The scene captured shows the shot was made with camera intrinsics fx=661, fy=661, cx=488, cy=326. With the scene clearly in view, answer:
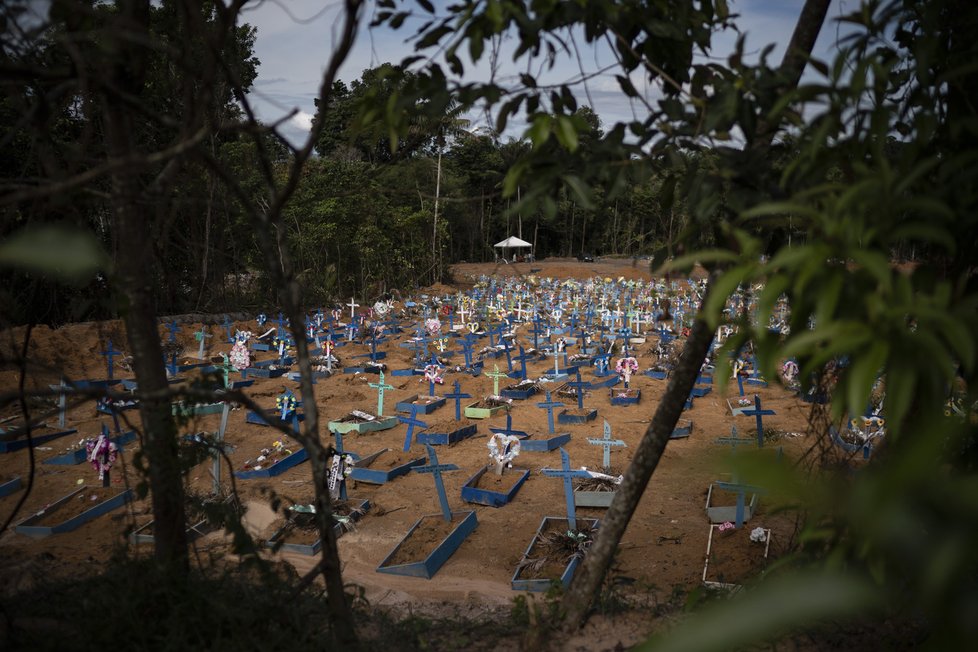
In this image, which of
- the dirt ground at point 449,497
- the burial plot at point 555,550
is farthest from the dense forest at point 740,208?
the burial plot at point 555,550

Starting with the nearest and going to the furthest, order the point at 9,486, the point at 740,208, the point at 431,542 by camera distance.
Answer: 1. the point at 740,208
2. the point at 431,542
3. the point at 9,486

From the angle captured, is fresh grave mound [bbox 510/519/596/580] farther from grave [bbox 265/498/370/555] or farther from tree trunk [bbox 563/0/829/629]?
tree trunk [bbox 563/0/829/629]

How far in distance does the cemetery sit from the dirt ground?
3 centimetres

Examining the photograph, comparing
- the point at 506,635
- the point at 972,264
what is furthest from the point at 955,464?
the point at 506,635

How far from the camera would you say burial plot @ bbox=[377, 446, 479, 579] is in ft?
18.2

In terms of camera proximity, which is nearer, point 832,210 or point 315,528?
point 832,210

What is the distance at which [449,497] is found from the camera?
7426 mm

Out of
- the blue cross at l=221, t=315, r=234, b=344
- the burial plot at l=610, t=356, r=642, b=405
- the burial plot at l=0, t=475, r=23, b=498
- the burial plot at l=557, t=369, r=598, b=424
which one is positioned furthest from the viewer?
the blue cross at l=221, t=315, r=234, b=344

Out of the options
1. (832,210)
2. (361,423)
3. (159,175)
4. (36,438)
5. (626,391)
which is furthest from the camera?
(626,391)

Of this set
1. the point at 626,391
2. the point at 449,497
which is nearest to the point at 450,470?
the point at 449,497

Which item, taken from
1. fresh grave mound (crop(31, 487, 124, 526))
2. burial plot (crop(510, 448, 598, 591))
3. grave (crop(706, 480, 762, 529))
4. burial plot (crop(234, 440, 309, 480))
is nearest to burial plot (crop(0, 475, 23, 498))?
fresh grave mound (crop(31, 487, 124, 526))

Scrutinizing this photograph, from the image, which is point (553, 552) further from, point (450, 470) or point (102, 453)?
point (102, 453)

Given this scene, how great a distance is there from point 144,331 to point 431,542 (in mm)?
4104

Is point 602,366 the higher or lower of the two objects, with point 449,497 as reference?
higher
